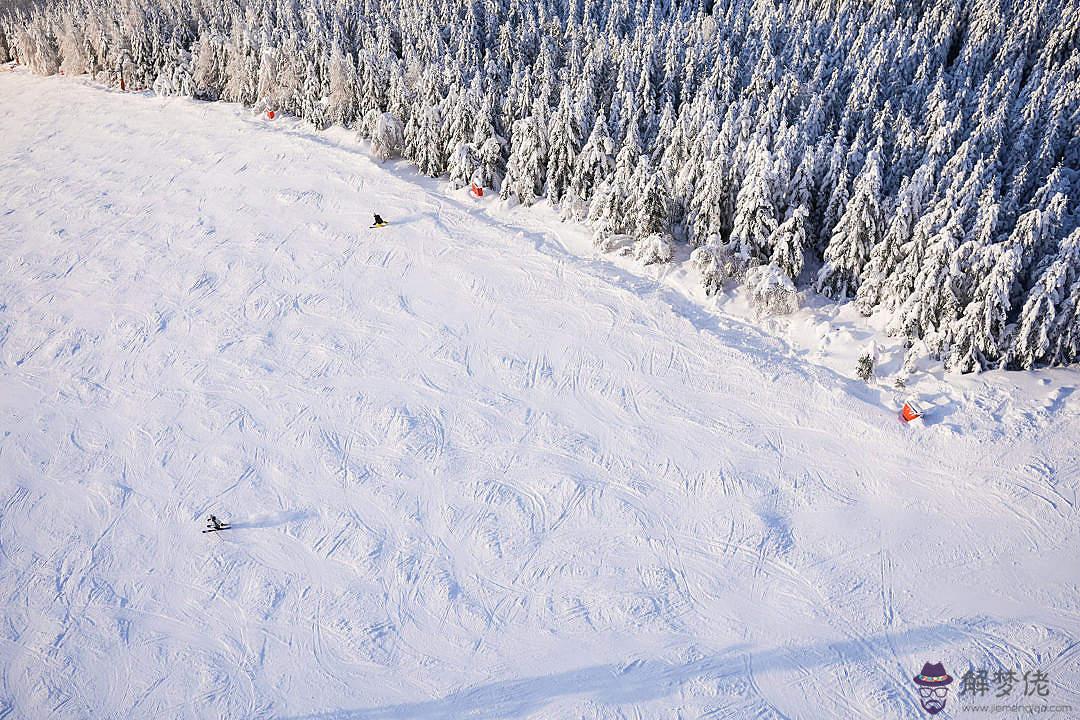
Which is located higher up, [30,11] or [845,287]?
[30,11]

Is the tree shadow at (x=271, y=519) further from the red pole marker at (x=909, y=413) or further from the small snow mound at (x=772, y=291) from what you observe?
the red pole marker at (x=909, y=413)

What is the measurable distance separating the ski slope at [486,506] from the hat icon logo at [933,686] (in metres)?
0.17

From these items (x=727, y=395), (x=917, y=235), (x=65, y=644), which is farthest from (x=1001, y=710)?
(x=65, y=644)

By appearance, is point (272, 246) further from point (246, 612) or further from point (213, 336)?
point (246, 612)

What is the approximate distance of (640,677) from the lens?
31.8ft

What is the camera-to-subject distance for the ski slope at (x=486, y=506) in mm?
9844

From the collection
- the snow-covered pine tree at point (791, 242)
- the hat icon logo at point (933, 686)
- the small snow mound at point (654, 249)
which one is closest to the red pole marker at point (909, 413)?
the snow-covered pine tree at point (791, 242)

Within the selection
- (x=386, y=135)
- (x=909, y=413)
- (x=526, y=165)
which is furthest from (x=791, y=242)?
(x=386, y=135)

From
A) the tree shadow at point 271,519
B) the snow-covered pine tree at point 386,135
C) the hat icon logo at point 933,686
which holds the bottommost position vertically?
the tree shadow at point 271,519

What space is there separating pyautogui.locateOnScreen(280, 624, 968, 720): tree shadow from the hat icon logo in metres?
0.13

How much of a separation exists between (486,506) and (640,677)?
4251mm

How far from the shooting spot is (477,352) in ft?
51.2

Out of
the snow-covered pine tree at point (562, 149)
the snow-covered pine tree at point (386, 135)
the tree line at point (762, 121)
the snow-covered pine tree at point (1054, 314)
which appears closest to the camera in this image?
the snow-covered pine tree at point (1054, 314)

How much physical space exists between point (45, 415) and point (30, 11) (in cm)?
4059
